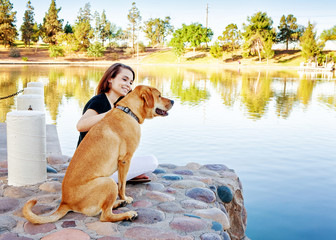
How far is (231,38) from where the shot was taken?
78625mm

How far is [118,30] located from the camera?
90812mm

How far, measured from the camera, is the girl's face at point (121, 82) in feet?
14.3

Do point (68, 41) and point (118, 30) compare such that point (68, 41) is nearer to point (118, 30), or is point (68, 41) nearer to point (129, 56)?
point (129, 56)

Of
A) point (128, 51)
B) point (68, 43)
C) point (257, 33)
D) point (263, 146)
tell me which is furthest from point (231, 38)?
point (263, 146)

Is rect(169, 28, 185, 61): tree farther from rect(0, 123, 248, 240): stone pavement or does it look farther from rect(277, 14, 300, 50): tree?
rect(0, 123, 248, 240): stone pavement

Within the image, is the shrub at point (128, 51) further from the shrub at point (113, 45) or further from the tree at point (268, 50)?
the tree at point (268, 50)

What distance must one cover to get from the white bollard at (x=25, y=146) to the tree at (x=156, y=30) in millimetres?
100792

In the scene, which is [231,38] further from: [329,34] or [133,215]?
[133,215]

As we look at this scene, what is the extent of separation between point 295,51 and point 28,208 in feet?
279

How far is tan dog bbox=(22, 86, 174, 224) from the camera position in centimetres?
340

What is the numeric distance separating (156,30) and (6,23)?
150ft

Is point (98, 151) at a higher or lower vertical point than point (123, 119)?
lower

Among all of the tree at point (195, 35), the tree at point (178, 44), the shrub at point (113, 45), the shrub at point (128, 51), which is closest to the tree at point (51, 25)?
the shrub at point (113, 45)

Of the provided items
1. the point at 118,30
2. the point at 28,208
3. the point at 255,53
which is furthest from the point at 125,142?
the point at 118,30
